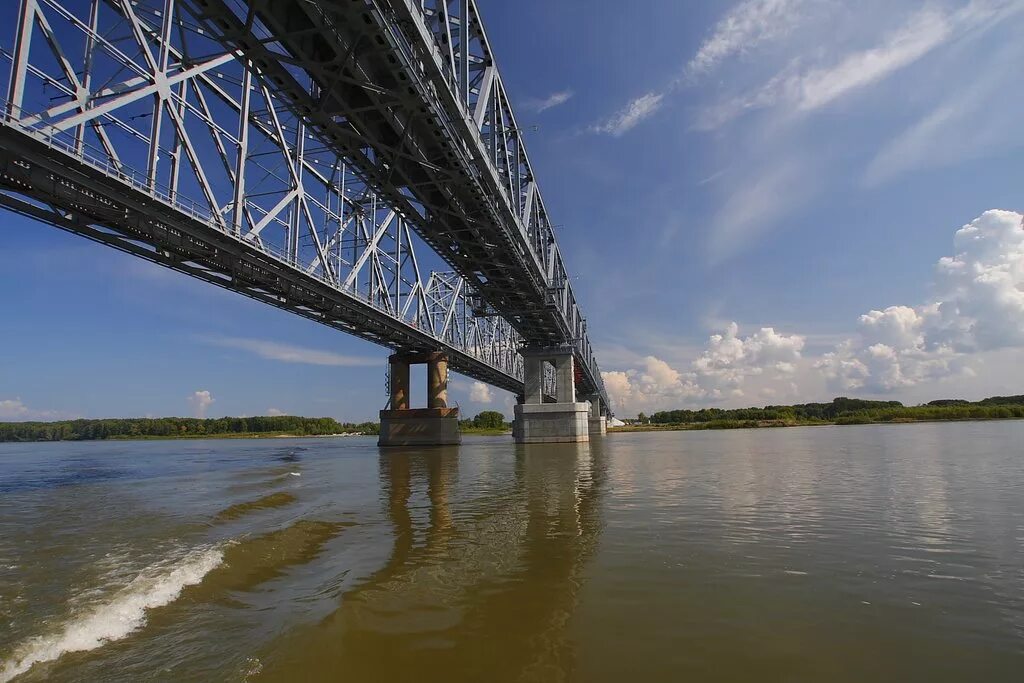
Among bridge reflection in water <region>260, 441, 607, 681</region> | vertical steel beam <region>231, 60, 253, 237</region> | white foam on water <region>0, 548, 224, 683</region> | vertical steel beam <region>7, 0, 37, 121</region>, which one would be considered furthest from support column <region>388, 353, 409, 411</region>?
white foam on water <region>0, 548, 224, 683</region>

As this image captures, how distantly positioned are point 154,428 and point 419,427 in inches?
4970

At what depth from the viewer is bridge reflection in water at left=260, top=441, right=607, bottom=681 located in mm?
4613

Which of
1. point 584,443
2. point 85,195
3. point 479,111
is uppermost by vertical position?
point 479,111

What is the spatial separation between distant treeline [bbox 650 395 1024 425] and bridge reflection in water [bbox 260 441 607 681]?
137 m

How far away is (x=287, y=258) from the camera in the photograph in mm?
35906

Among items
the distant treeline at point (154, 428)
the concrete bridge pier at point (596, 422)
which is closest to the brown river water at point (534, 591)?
the concrete bridge pier at point (596, 422)

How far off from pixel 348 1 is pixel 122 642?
1594cm

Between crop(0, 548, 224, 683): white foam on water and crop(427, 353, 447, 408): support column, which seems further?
crop(427, 353, 447, 408): support column

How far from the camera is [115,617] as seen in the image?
6363 mm

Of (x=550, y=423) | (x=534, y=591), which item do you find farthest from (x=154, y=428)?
(x=534, y=591)

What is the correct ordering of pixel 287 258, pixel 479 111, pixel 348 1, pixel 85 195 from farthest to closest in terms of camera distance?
1. pixel 287 258
2. pixel 479 111
3. pixel 85 195
4. pixel 348 1

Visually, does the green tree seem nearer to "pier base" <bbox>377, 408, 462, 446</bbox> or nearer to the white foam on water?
"pier base" <bbox>377, 408, 462, 446</bbox>

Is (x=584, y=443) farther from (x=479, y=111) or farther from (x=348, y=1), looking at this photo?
(x=348, y=1)

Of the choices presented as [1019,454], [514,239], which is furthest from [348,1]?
[1019,454]
